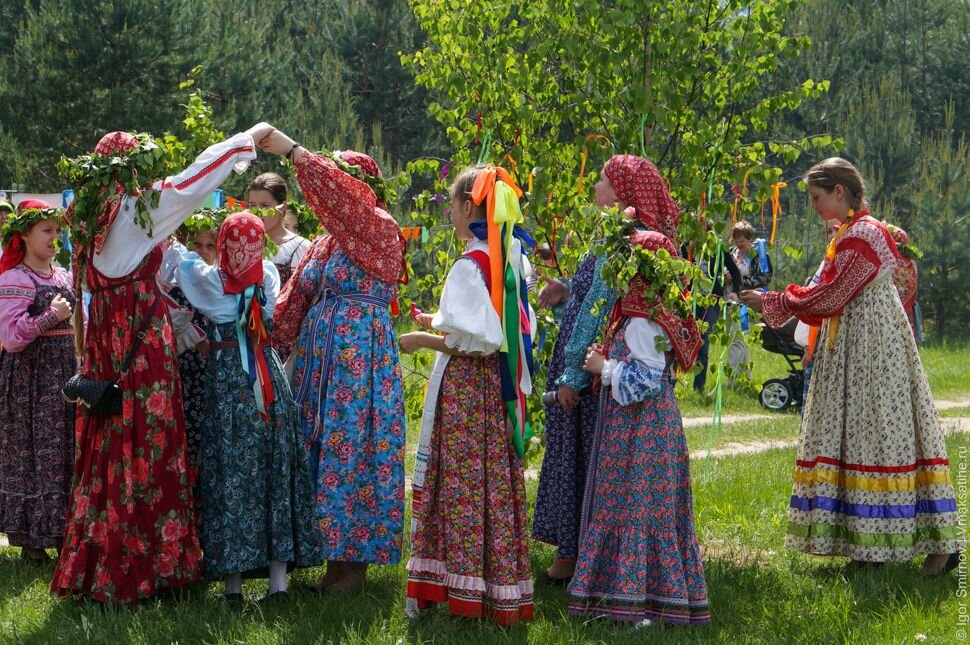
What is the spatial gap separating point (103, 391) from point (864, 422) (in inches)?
139

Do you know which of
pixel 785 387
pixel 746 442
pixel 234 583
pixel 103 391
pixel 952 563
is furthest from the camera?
pixel 785 387

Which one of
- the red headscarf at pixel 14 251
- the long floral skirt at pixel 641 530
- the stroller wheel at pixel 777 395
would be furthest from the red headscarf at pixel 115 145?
the stroller wheel at pixel 777 395

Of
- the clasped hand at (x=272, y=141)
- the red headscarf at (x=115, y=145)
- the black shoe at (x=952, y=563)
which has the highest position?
the clasped hand at (x=272, y=141)

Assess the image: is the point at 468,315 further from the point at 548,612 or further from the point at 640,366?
the point at 548,612

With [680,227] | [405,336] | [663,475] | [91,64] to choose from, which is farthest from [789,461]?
[91,64]

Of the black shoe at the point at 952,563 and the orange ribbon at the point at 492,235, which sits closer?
the orange ribbon at the point at 492,235

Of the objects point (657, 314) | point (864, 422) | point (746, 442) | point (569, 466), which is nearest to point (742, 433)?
point (746, 442)

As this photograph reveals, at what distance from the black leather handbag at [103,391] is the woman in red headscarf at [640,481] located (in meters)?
1.90

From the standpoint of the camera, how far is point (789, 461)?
8133mm

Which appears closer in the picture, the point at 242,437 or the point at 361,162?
the point at 242,437

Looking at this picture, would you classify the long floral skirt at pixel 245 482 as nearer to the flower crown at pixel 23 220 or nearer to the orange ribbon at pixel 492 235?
the orange ribbon at pixel 492 235

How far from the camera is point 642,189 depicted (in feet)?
15.2

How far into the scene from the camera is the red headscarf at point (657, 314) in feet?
14.3

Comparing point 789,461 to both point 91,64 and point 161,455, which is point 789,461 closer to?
point 161,455
